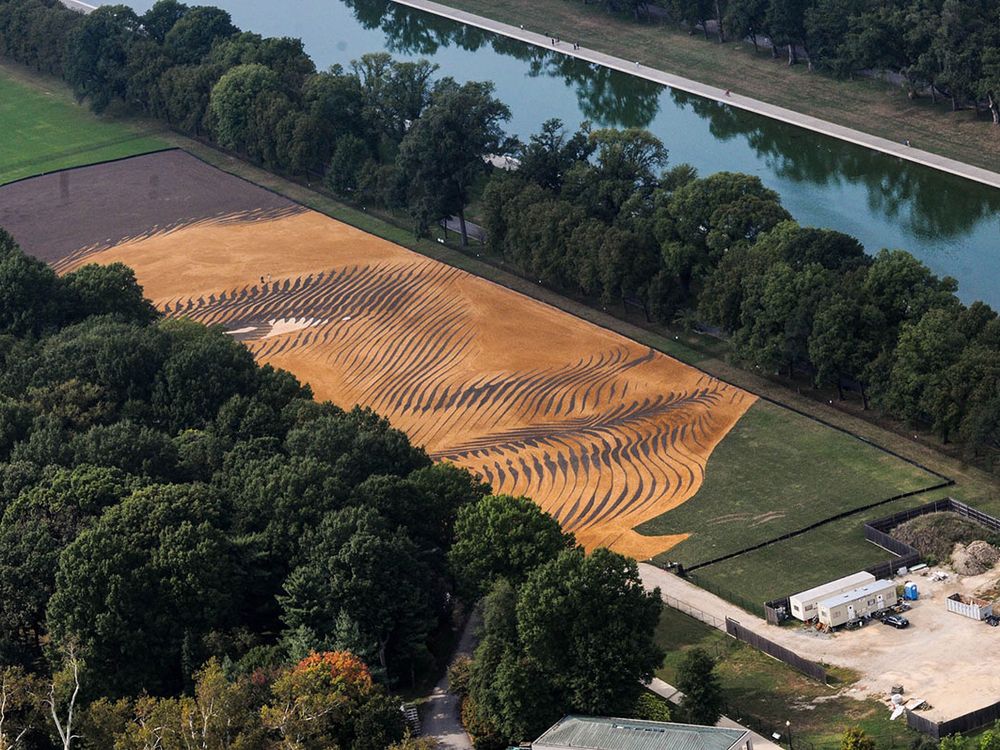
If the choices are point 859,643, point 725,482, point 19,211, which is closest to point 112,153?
point 19,211

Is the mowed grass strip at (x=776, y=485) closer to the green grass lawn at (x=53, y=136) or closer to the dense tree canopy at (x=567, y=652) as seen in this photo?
the dense tree canopy at (x=567, y=652)

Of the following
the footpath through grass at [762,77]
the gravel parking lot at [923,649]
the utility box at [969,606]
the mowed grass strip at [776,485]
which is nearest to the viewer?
the gravel parking lot at [923,649]

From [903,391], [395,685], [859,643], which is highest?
[903,391]

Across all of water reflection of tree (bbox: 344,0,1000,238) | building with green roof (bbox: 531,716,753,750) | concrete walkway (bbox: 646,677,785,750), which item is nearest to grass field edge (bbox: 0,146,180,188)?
water reflection of tree (bbox: 344,0,1000,238)

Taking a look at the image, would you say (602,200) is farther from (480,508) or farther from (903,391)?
(480,508)

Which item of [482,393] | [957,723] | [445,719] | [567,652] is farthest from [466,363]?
[957,723]

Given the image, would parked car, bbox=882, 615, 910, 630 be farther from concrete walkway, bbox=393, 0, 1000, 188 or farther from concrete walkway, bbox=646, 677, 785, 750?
concrete walkway, bbox=393, 0, 1000, 188

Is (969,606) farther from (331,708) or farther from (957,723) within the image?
(331,708)

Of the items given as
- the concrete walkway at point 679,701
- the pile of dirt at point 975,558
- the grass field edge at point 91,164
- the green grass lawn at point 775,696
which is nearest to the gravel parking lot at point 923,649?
the pile of dirt at point 975,558
